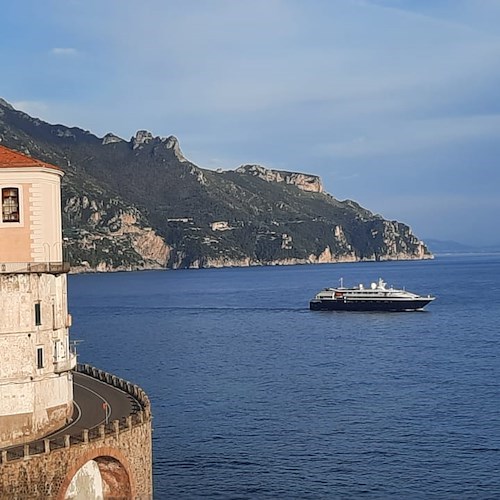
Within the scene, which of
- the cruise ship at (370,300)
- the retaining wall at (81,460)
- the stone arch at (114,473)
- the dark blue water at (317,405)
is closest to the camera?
the retaining wall at (81,460)

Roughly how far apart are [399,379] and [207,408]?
902 inches

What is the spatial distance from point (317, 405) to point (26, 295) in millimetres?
35373

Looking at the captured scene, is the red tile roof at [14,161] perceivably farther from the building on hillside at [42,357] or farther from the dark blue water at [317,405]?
the dark blue water at [317,405]

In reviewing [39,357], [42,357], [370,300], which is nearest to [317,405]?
[42,357]

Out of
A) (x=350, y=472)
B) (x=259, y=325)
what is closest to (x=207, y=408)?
(x=350, y=472)

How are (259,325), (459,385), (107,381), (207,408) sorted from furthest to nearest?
(259,325)
(459,385)
(207,408)
(107,381)

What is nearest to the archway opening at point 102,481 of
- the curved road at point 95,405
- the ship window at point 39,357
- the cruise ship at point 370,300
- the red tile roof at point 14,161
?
the curved road at point 95,405

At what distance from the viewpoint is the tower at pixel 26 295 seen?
40875 millimetres

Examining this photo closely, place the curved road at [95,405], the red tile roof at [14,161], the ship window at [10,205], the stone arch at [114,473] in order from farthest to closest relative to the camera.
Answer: the curved road at [95,405] → the ship window at [10,205] → the red tile roof at [14,161] → the stone arch at [114,473]

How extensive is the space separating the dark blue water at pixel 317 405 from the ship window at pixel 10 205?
1778 cm

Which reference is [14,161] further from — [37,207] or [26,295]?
[26,295]

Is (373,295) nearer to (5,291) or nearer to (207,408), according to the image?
(207,408)

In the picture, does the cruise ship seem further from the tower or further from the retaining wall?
the tower

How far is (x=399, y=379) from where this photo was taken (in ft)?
278
